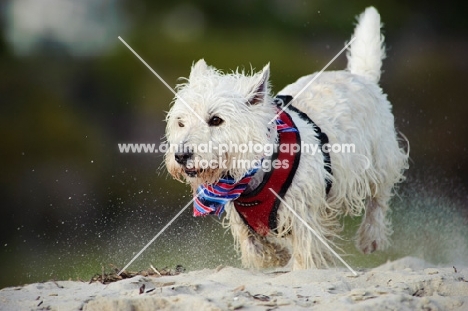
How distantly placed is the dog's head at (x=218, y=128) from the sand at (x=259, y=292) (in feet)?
2.46

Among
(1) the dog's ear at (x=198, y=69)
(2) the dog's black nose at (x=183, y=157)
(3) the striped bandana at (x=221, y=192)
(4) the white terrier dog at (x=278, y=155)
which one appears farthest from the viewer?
(1) the dog's ear at (x=198, y=69)

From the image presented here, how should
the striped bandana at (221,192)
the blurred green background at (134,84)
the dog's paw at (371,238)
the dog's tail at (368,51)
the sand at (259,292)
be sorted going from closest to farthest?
the sand at (259,292) → the striped bandana at (221,192) → the dog's paw at (371,238) → the dog's tail at (368,51) → the blurred green background at (134,84)

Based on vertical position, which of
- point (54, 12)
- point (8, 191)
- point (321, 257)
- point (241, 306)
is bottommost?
point (241, 306)

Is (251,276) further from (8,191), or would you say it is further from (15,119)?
(15,119)

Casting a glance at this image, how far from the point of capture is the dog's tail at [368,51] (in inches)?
305

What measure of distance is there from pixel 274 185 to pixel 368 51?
2287 millimetres

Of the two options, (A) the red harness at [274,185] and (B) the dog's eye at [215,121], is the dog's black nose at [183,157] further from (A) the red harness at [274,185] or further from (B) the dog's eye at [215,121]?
(A) the red harness at [274,185]

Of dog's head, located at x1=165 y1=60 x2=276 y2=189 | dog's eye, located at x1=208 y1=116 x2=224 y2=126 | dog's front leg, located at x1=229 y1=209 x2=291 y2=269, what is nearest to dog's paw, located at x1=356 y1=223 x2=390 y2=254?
dog's front leg, located at x1=229 y1=209 x2=291 y2=269

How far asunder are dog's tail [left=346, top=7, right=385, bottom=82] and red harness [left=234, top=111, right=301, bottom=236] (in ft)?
5.82

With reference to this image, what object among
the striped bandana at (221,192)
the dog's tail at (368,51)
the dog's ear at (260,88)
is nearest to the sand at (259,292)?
the striped bandana at (221,192)

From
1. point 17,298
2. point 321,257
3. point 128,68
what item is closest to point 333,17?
point 128,68

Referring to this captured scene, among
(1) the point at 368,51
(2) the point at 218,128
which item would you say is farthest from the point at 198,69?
(1) the point at 368,51

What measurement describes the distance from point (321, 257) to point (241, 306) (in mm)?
1590

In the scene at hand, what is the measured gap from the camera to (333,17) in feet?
43.3
